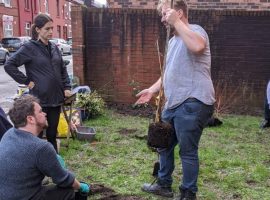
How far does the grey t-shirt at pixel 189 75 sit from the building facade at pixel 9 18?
3123 centimetres

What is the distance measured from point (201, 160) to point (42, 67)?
91.8 inches

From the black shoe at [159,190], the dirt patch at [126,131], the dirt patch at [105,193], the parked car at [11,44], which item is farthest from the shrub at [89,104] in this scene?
the parked car at [11,44]

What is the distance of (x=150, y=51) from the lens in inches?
329

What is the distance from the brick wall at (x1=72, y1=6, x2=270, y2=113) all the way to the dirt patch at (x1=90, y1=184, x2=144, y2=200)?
450 centimetres

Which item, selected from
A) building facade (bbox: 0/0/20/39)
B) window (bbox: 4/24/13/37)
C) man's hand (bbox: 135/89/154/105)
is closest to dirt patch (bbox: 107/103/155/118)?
man's hand (bbox: 135/89/154/105)

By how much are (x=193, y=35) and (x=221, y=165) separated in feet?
7.50

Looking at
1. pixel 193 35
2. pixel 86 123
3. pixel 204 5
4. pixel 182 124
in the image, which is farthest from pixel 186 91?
pixel 204 5

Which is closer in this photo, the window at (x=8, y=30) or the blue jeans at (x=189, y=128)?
the blue jeans at (x=189, y=128)

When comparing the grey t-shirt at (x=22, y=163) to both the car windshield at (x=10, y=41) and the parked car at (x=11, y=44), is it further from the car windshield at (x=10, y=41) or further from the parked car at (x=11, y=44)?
the car windshield at (x=10, y=41)

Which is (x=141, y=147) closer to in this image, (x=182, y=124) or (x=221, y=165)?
(x=221, y=165)

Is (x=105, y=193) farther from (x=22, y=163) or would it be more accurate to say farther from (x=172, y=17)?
(x=172, y=17)

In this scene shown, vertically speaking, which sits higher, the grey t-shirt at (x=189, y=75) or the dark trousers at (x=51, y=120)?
the grey t-shirt at (x=189, y=75)

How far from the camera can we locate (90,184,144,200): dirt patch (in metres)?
3.97

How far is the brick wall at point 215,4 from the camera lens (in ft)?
28.5
